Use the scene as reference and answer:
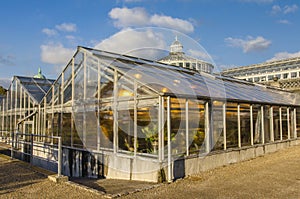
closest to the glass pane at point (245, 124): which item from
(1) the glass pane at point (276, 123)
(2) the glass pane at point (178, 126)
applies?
(1) the glass pane at point (276, 123)

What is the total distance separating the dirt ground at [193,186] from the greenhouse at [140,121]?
25.6 inches

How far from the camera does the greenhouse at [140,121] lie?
24.7 feet

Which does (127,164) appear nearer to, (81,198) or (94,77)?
(81,198)

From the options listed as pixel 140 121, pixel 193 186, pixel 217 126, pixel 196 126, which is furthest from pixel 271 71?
pixel 193 186

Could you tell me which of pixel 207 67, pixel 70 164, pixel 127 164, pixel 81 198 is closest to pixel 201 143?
pixel 127 164

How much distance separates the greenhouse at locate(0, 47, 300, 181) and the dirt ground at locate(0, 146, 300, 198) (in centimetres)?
65

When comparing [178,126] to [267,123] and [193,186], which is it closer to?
[193,186]

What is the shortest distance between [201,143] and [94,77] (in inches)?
178

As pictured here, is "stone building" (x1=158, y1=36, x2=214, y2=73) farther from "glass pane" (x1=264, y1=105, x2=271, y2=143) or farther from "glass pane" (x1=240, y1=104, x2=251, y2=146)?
"glass pane" (x1=240, y1=104, x2=251, y2=146)

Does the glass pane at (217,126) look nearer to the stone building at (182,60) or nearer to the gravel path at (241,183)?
the gravel path at (241,183)

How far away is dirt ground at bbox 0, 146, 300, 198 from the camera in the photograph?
5.97m

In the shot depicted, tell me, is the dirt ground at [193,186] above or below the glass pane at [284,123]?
below

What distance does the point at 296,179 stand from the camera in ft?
24.0

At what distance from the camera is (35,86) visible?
54.7 ft
